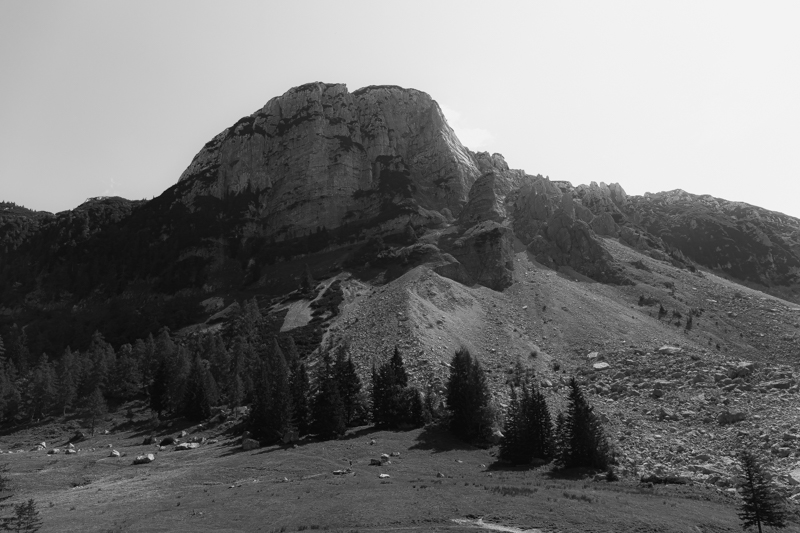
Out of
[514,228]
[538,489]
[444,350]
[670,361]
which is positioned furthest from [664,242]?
[538,489]

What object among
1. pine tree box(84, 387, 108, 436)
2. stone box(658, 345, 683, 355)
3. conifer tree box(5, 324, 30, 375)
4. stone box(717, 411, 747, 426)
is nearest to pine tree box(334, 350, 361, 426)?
pine tree box(84, 387, 108, 436)

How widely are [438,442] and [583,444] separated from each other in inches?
780

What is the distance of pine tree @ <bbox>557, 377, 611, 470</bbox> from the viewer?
59.8 metres

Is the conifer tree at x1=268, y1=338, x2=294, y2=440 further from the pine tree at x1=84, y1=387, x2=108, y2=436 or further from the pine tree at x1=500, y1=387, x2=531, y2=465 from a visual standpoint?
the pine tree at x1=84, y1=387, x2=108, y2=436

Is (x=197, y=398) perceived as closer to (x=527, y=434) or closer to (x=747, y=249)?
(x=527, y=434)

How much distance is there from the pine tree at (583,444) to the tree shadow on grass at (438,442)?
42.0ft

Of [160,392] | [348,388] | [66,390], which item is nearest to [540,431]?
[348,388]

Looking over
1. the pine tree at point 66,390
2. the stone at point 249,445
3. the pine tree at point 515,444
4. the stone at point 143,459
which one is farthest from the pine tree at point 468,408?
the pine tree at point 66,390

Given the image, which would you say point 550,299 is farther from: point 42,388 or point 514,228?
point 42,388

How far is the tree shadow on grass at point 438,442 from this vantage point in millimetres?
69375

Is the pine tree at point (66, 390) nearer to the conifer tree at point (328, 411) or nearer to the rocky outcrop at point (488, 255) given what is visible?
the conifer tree at point (328, 411)

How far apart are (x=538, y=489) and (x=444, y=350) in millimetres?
53864

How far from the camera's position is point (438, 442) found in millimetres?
71625

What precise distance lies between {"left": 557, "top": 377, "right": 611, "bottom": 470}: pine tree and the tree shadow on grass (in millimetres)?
12809
